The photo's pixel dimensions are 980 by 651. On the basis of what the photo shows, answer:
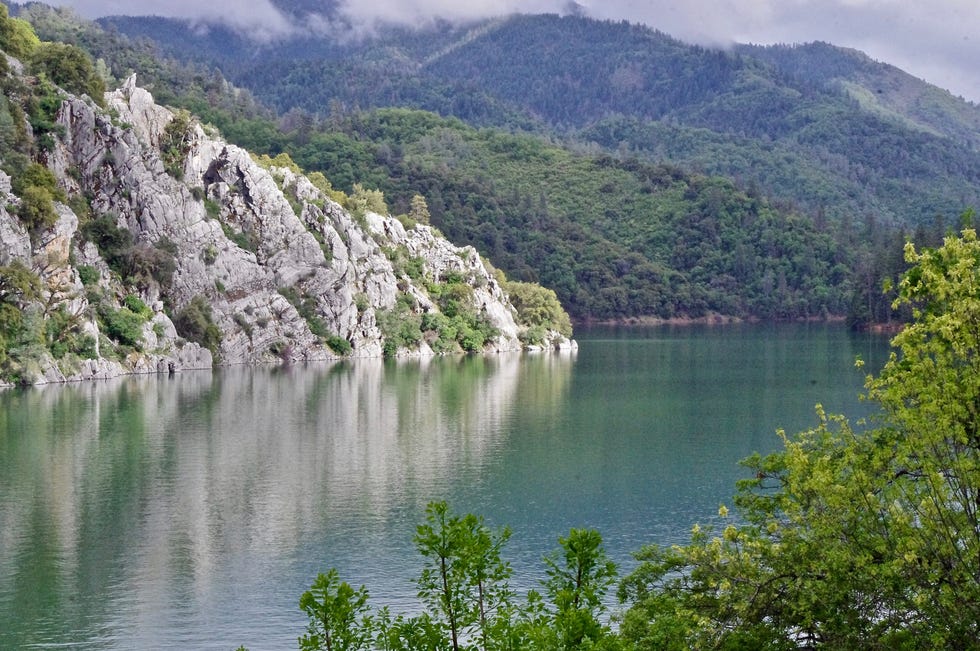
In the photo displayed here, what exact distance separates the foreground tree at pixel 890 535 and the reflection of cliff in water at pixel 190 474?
15.8 m

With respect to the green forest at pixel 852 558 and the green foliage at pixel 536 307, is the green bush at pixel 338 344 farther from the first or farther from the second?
the green forest at pixel 852 558

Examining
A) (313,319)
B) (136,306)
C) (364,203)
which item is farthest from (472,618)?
(364,203)

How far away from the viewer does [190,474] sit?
4547cm

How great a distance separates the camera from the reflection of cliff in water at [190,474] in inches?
1190

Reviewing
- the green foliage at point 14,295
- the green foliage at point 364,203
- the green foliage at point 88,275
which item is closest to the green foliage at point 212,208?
the green foliage at point 88,275

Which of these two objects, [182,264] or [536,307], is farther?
[536,307]

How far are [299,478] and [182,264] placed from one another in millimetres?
55316

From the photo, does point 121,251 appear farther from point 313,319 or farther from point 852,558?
point 852,558

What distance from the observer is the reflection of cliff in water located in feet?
99.1

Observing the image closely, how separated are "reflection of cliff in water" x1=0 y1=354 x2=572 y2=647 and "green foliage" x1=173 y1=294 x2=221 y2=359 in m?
12.1

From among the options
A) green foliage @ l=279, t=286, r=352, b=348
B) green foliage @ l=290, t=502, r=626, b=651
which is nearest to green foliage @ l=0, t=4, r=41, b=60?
green foliage @ l=279, t=286, r=352, b=348

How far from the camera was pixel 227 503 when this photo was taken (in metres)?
40.4

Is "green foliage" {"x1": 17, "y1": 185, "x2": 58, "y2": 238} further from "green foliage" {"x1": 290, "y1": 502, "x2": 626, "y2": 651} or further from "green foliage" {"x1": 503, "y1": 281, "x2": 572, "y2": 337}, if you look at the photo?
"green foliage" {"x1": 290, "y1": 502, "x2": 626, "y2": 651}

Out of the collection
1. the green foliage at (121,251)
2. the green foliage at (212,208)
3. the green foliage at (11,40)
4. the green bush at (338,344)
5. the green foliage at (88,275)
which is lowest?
the green bush at (338,344)
